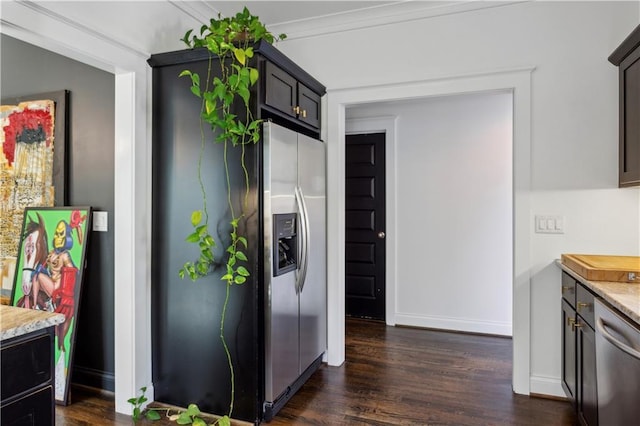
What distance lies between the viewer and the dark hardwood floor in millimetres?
2348

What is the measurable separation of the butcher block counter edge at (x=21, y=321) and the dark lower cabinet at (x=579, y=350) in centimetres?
224

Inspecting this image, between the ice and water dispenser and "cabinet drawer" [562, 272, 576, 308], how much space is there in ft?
5.40

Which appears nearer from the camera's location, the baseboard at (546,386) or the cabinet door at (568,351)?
the cabinet door at (568,351)

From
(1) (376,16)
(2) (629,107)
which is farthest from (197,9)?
(2) (629,107)

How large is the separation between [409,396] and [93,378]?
7.19 feet

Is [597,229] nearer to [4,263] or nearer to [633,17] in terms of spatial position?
[633,17]

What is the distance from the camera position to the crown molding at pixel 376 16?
9.09ft

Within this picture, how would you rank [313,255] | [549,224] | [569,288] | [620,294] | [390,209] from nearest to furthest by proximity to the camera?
[620,294], [569,288], [549,224], [313,255], [390,209]

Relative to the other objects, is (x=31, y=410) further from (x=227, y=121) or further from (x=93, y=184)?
(x=93, y=184)

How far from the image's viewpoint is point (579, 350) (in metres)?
2.09

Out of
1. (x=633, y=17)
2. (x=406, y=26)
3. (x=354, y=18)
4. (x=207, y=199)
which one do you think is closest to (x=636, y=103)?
(x=633, y=17)

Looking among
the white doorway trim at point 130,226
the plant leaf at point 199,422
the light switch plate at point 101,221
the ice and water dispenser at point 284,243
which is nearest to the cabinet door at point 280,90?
the ice and water dispenser at point 284,243

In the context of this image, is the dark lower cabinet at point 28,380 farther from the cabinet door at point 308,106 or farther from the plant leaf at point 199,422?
the cabinet door at point 308,106

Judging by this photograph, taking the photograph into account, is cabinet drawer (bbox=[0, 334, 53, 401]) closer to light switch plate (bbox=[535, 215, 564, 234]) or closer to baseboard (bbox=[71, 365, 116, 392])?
baseboard (bbox=[71, 365, 116, 392])
